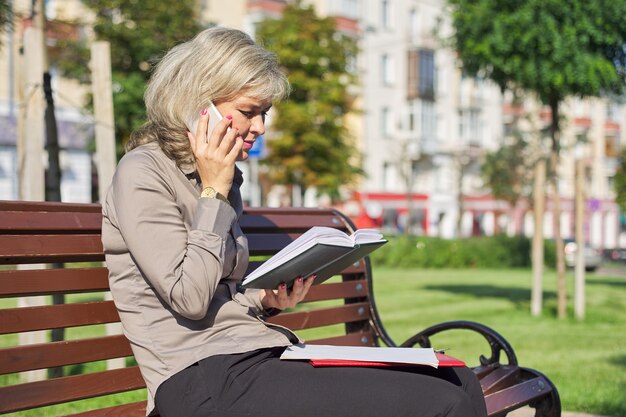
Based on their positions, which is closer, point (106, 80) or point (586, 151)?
point (106, 80)

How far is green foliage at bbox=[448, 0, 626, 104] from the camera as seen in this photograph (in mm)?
10570

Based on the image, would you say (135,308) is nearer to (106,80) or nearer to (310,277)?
(310,277)

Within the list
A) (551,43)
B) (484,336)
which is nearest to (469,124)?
(551,43)

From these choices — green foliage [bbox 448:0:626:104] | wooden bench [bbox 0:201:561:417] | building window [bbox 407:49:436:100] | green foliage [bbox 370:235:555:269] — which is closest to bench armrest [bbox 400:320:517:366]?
wooden bench [bbox 0:201:561:417]

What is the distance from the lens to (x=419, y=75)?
49688 millimetres

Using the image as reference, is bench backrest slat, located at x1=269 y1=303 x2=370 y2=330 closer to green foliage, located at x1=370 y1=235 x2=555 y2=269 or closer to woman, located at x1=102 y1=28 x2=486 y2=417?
woman, located at x1=102 y1=28 x2=486 y2=417

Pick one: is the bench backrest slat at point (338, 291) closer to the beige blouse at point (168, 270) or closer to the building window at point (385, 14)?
the beige blouse at point (168, 270)

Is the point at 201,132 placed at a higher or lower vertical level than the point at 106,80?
lower

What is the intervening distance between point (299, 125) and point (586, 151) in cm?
3994

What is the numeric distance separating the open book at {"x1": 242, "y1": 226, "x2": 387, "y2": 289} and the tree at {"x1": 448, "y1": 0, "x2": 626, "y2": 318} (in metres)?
8.10

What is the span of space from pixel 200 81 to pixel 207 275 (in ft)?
1.97

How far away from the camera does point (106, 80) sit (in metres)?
5.82

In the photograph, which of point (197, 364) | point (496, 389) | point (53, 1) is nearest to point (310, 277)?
point (197, 364)

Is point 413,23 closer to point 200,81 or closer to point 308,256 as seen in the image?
point 200,81
